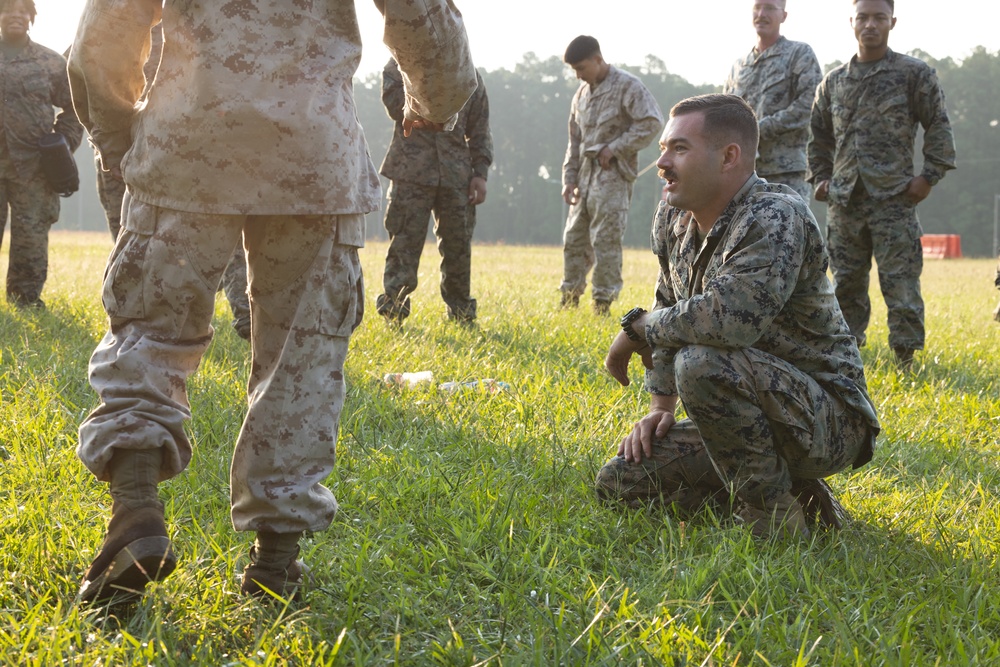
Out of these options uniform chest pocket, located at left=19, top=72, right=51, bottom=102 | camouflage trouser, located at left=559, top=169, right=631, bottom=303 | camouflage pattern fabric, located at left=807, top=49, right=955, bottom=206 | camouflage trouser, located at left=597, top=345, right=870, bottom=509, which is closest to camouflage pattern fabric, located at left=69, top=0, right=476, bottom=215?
camouflage trouser, located at left=597, top=345, right=870, bottom=509

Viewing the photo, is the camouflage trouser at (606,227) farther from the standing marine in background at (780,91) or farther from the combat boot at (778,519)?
the combat boot at (778,519)

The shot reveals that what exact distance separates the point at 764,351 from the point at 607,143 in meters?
5.51

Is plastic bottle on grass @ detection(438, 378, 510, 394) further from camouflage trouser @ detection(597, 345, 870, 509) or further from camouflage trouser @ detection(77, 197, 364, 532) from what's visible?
camouflage trouser @ detection(77, 197, 364, 532)

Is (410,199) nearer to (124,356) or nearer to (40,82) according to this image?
(40,82)

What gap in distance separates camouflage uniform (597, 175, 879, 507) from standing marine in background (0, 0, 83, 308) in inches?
222

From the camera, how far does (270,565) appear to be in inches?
84.6

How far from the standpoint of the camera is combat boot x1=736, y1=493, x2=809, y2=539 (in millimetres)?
2746

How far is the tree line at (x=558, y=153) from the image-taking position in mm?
61719

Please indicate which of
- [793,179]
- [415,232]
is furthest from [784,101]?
[415,232]

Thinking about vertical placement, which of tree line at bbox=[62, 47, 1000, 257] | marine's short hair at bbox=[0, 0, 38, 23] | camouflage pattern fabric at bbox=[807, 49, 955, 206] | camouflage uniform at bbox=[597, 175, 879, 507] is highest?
tree line at bbox=[62, 47, 1000, 257]

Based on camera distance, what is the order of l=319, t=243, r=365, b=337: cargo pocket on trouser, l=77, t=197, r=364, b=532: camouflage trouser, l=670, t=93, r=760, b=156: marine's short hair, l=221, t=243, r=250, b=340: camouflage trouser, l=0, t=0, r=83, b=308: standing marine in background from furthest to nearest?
l=0, t=0, r=83, b=308: standing marine in background, l=221, t=243, r=250, b=340: camouflage trouser, l=670, t=93, r=760, b=156: marine's short hair, l=319, t=243, r=365, b=337: cargo pocket on trouser, l=77, t=197, r=364, b=532: camouflage trouser

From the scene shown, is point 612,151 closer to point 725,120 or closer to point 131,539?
point 725,120

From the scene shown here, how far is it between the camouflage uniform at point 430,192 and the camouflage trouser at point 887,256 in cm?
244

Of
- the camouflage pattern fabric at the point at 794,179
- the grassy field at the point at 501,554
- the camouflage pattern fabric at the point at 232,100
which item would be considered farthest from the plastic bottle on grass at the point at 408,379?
the camouflage pattern fabric at the point at 794,179
